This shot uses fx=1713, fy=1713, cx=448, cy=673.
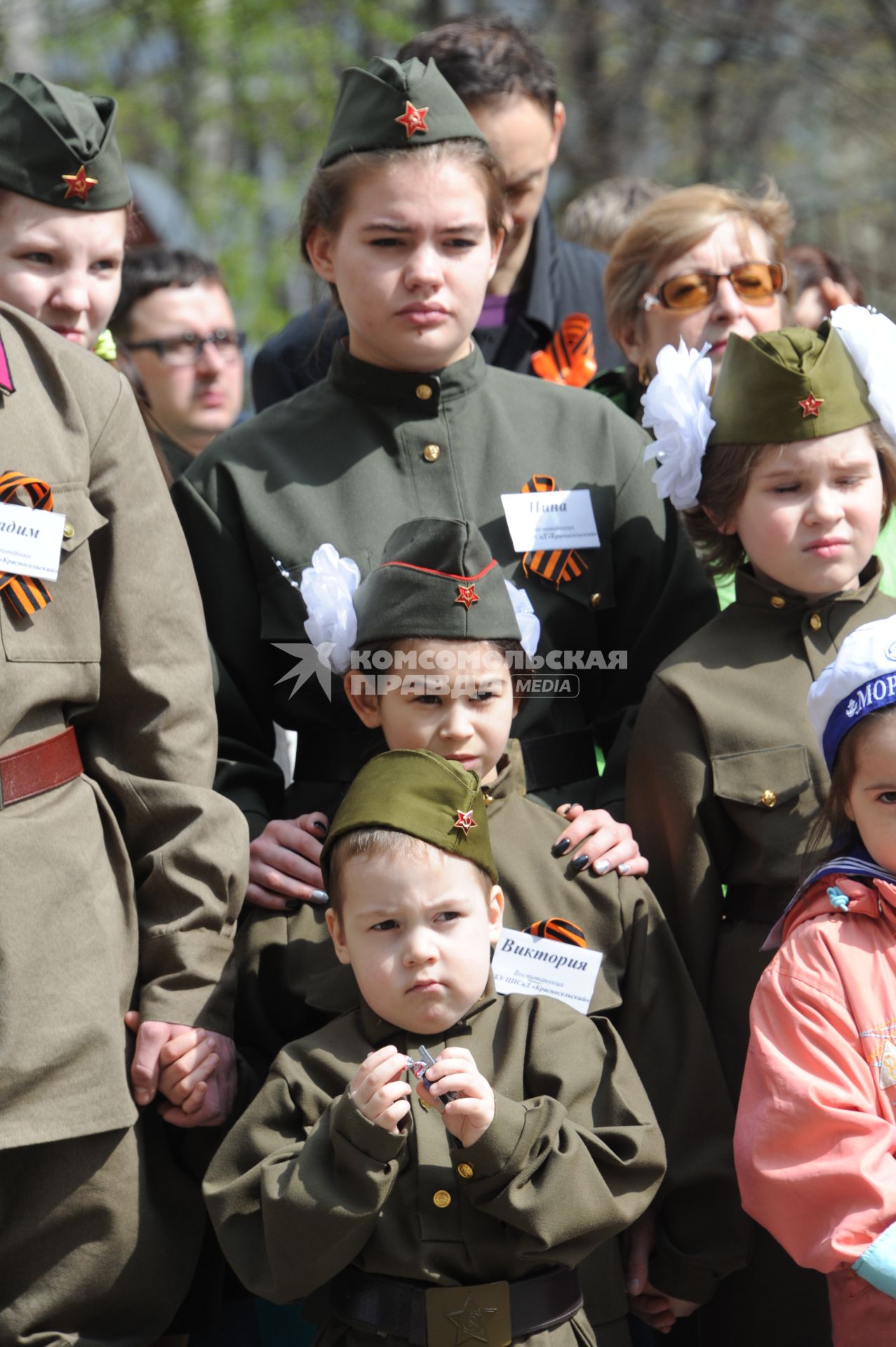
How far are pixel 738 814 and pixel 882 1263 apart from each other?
0.92 metres

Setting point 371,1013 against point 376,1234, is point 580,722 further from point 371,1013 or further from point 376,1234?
point 376,1234

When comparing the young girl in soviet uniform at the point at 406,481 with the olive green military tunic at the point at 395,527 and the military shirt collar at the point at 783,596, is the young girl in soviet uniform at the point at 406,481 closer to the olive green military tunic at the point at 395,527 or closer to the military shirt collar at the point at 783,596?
the olive green military tunic at the point at 395,527

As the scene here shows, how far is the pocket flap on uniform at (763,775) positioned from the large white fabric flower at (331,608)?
0.73 meters

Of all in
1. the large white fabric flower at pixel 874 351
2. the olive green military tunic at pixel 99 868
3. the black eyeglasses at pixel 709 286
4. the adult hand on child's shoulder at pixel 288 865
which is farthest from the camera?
the black eyeglasses at pixel 709 286

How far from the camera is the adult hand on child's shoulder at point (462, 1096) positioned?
2535 millimetres

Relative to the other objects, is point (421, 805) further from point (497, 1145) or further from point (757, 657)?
point (757, 657)

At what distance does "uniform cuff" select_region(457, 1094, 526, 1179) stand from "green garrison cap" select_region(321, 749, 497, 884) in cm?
42

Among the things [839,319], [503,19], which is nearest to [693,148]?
[503,19]

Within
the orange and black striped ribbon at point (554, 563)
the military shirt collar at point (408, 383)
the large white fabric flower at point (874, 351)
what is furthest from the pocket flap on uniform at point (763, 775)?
the military shirt collar at point (408, 383)

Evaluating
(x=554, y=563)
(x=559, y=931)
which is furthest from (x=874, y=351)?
(x=559, y=931)

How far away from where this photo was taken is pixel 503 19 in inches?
204

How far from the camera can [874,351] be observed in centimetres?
337

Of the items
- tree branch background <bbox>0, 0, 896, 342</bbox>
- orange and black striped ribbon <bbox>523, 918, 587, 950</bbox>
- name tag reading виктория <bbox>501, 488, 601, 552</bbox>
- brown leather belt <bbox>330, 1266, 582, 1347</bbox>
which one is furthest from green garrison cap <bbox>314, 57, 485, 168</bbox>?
tree branch background <bbox>0, 0, 896, 342</bbox>

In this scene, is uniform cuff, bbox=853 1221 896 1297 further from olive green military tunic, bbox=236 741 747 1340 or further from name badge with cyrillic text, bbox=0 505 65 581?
name badge with cyrillic text, bbox=0 505 65 581
